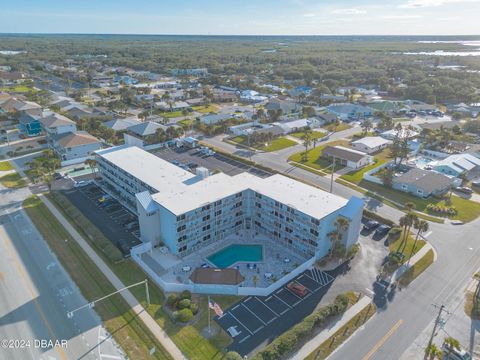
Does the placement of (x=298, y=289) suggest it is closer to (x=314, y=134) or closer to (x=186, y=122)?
(x=314, y=134)

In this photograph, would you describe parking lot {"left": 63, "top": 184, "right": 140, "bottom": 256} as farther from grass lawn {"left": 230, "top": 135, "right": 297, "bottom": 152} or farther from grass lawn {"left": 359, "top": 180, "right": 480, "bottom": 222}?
grass lawn {"left": 359, "top": 180, "right": 480, "bottom": 222}

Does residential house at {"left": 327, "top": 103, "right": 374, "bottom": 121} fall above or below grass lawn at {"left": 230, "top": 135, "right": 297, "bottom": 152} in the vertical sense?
above

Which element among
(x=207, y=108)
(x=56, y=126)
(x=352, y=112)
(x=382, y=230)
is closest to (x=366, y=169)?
(x=382, y=230)

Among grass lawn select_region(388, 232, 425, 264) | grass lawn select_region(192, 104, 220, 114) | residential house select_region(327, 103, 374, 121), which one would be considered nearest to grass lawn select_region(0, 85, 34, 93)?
grass lawn select_region(192, 104, 220, 114)

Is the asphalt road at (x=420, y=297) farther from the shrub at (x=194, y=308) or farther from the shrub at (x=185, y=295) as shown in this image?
the shrub at (x=185, y=295)

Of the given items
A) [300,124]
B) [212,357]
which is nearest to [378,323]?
[212,357]

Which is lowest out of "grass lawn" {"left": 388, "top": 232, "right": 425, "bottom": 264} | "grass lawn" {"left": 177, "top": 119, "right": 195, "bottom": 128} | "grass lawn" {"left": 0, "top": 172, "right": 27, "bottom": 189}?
"grass lawn" {"left": 388, "top": 232, "right": 425, "bottom": 264}
